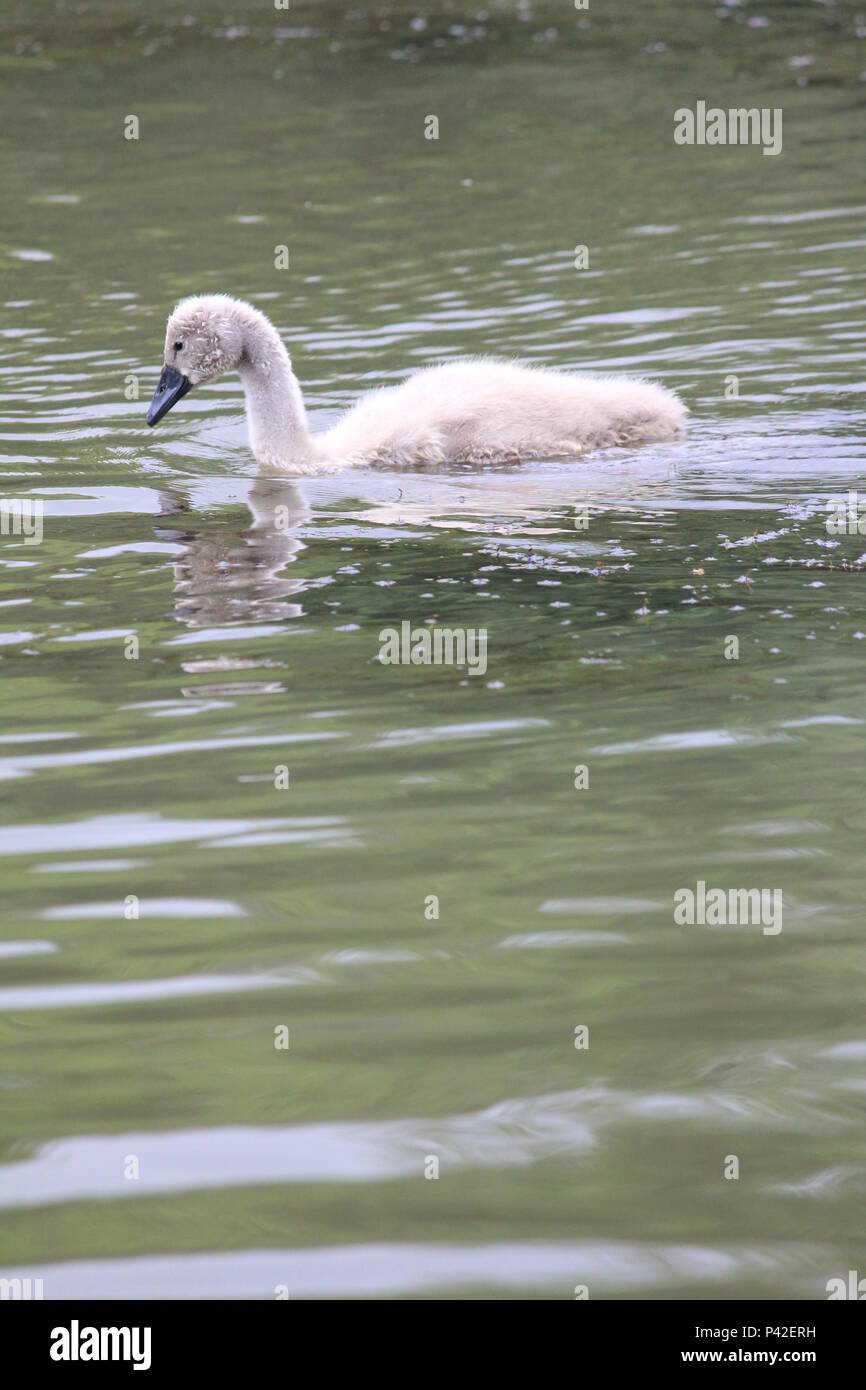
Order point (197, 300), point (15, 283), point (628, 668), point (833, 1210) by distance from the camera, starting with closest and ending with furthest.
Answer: point (833, 1210)
point (628, 668)
point (197, 300)
point (15, 283)

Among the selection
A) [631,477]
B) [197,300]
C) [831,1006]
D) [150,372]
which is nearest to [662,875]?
[831,1006]

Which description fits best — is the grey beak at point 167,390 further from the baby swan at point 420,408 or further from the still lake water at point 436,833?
the still lake water at point 436,833

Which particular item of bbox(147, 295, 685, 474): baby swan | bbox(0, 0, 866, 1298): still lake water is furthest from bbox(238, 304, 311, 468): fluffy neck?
bbox(0, 0, 866, 1298): still lake water

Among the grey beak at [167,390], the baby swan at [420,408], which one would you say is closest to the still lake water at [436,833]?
the baby swan at [420,408]

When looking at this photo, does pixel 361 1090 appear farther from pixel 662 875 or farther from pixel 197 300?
pixel 197 300

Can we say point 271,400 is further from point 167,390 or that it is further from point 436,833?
point 436,833

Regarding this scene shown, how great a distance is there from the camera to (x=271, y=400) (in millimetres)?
9109

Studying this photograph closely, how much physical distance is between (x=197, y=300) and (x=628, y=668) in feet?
13.5

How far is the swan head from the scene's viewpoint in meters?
9.10

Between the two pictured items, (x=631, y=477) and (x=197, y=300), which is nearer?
(x=631, y=477)

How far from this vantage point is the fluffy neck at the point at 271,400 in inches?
358

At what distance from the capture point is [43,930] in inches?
Answer: 167

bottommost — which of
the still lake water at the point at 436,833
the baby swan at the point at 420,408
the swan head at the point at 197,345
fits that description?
the still lake water at the point at 436,833
